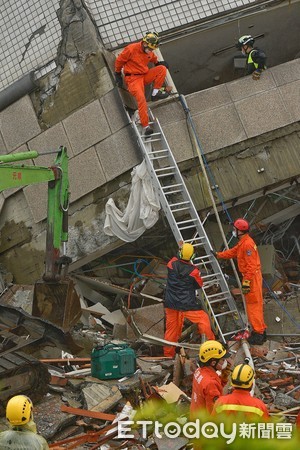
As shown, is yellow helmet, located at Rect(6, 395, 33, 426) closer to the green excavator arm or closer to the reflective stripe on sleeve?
the reflective stripe on sleeve

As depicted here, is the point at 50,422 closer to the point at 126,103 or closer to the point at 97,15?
the point at 126,103

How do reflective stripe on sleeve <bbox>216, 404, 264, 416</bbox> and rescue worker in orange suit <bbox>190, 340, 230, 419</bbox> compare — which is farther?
rescue worker in orange suit <bbox>190, 340, 230, 419</bbox>

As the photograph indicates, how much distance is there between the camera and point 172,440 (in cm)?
961

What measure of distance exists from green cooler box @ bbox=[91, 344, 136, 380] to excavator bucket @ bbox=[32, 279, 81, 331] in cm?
131

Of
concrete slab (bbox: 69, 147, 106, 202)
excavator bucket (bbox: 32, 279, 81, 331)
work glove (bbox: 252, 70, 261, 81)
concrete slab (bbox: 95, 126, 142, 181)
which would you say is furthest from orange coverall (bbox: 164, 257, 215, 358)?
work glove (bbox: 252, 70, 261, 81)

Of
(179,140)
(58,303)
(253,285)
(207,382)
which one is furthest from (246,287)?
(207,382)

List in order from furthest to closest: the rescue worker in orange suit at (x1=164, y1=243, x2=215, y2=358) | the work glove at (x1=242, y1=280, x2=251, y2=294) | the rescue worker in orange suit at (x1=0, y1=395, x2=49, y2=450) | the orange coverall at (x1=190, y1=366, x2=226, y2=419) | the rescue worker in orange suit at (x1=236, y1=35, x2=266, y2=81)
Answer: the rescue worker in orange suit at (x1=236, y1=35, x2=266, y2=81), the work glove at (x1=242, y1=280, x2=251, y2=294), the rescue worker in orange suit at (x1=164, y1=243, x2=215, y2=358), the orange coverall at (x1=190, y1=366, x2=226, y2=419), the rescue worker in orange suit at (x1=0, y1=395, x2=49, y2=450)

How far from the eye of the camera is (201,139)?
1462 cm

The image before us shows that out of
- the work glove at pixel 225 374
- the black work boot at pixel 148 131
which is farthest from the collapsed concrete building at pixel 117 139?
the work glove at pixel 225 374

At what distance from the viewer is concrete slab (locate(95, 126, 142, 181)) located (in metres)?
14.4

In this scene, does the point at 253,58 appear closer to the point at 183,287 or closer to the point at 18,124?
the point at 18,124

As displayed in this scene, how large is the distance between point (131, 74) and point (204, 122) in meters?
1.61

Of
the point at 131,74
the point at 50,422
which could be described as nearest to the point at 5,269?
the point at 131,74

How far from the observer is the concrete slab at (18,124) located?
595 inches
